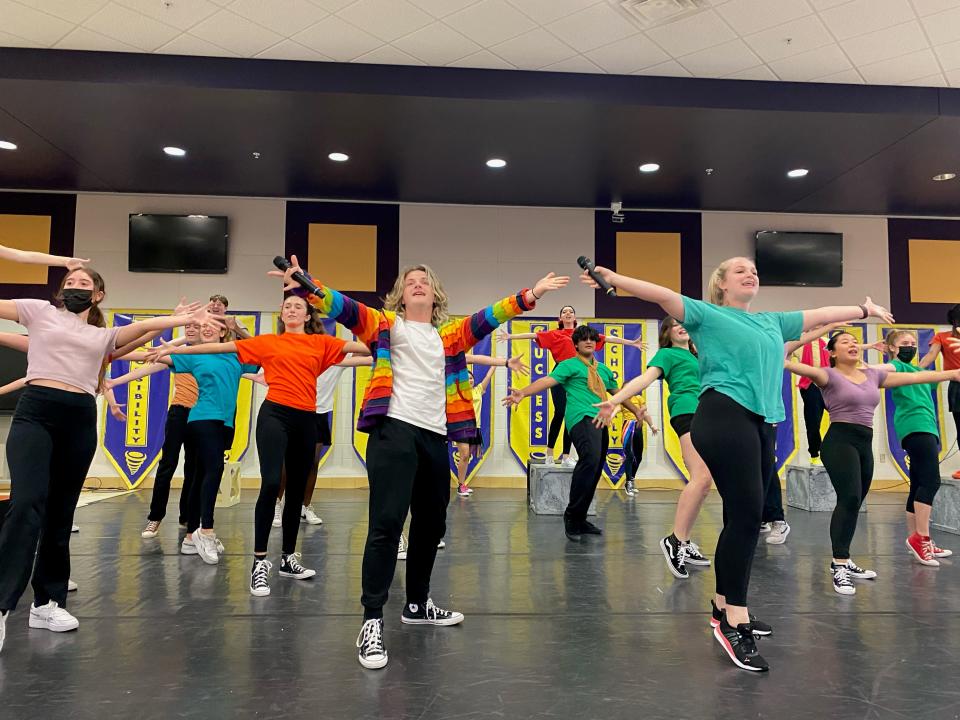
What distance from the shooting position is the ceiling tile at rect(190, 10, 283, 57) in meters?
4.82

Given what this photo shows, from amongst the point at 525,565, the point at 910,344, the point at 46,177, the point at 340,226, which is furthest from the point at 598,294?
the point at 46,177

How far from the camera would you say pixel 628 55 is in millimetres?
5328

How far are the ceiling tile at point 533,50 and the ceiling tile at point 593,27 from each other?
0.09 m

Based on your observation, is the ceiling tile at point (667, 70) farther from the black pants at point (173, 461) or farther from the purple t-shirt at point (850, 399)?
the black pants at point (173, 461)

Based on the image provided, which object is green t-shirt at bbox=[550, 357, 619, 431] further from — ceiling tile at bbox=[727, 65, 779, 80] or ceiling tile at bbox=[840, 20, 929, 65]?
ceiling tile at bbox=[840, 20, 929, 65]

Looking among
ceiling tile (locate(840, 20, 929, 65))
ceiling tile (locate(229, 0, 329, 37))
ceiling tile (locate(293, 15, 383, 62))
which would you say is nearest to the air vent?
ceiling tile (locate(840, 20, 929, 65))

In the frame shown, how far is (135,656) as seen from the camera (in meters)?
2.24

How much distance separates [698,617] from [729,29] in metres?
4.50

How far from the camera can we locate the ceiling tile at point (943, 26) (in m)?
4.71

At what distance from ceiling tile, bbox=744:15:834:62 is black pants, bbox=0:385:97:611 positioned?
5.43m

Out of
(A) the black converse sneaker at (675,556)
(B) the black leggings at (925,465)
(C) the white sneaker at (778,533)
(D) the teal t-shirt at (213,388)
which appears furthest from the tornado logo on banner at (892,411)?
(D) the teal t-shirt at (213,388)

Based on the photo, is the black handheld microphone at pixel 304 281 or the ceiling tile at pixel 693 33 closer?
the black handheld microphone at pixel 304 281

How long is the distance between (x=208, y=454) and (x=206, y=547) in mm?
576

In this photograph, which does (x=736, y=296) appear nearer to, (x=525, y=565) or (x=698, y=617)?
(x=698, y=617)
